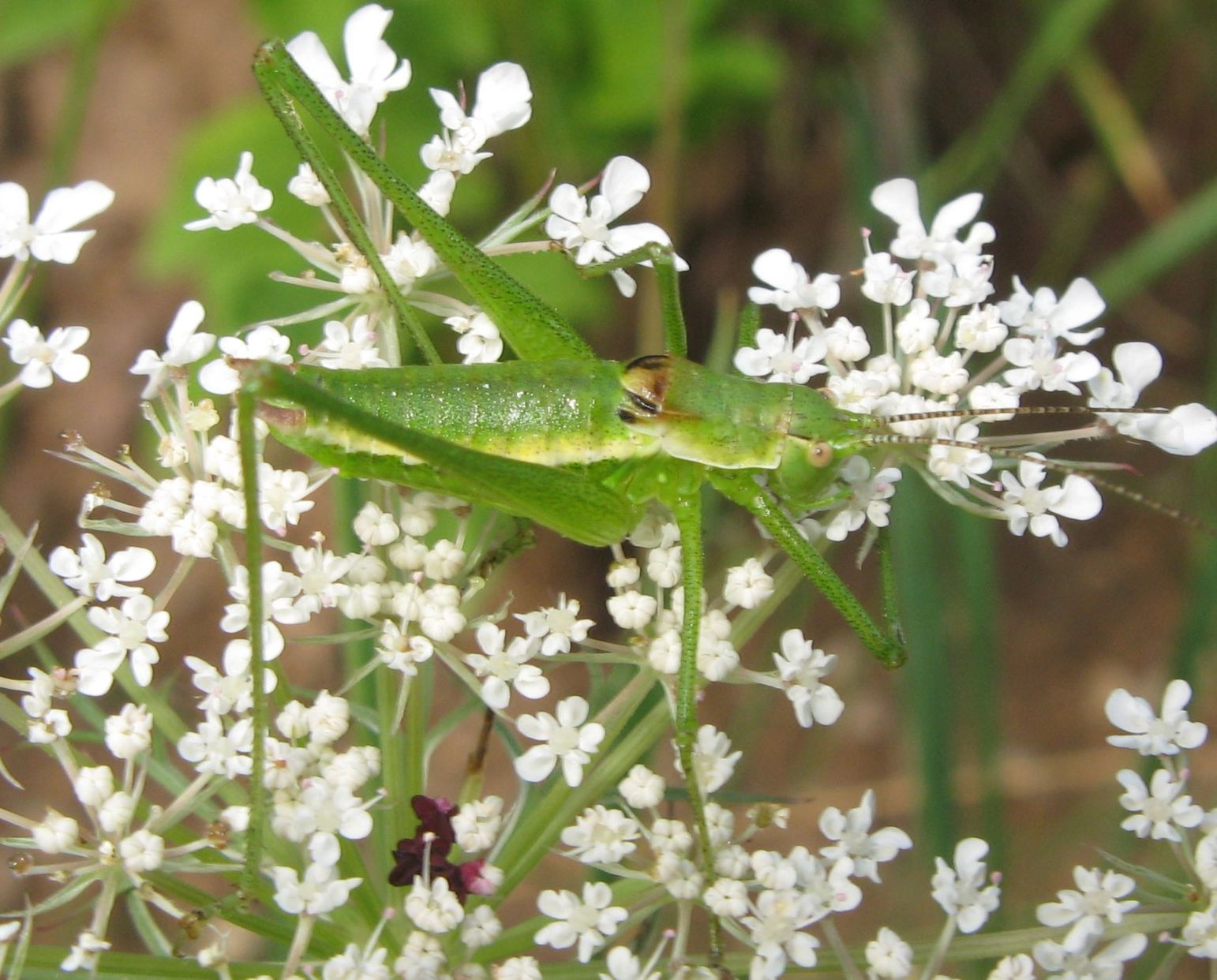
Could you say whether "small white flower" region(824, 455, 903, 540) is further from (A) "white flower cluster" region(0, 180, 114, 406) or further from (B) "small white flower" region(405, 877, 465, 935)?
(A) "white flower cluster" region(0, 180, 114, 406)

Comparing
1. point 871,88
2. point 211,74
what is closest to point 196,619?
point 211,74

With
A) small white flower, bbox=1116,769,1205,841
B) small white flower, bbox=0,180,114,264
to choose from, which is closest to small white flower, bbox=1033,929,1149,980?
small white flower, bbox=1116,769,1205,841

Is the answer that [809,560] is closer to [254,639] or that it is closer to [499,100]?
[254,639]

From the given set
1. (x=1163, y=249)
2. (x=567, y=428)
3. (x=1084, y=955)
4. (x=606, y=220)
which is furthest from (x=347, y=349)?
(x=1163, y=249)

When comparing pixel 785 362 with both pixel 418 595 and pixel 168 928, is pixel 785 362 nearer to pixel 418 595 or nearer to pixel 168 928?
pixel 418 595

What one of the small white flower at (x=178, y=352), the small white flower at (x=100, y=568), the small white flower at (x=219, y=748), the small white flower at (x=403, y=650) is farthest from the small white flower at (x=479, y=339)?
the small white flower at (x=219, y=748)
